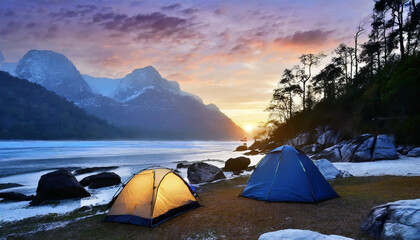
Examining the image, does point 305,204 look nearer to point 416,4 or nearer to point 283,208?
point 283,208

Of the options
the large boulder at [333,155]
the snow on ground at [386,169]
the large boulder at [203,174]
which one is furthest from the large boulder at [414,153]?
the large boulder at [203,174]

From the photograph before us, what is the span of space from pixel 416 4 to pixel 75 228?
37191 millimetres

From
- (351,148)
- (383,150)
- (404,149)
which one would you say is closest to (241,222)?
(383,150)

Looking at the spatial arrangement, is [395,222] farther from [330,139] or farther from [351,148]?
[330,139]

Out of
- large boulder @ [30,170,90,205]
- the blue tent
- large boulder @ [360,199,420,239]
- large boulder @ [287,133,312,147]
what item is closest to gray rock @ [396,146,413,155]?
the blue tent

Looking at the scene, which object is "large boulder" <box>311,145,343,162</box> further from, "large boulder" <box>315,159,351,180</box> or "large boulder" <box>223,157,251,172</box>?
"large boulder" <box>223,157,251,172</box>

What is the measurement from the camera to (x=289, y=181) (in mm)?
9148

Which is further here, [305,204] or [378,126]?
[378,126]

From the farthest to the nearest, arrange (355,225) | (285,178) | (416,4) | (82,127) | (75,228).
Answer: (82,127) → (416,4) → (285,178) → (75,228) → (355,225)

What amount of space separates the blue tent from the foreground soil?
36 centimetres

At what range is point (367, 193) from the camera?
376 inches

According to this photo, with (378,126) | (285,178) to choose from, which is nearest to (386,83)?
(378,126)

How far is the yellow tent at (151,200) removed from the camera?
297 inches

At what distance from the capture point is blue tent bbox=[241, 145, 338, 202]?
886cm
